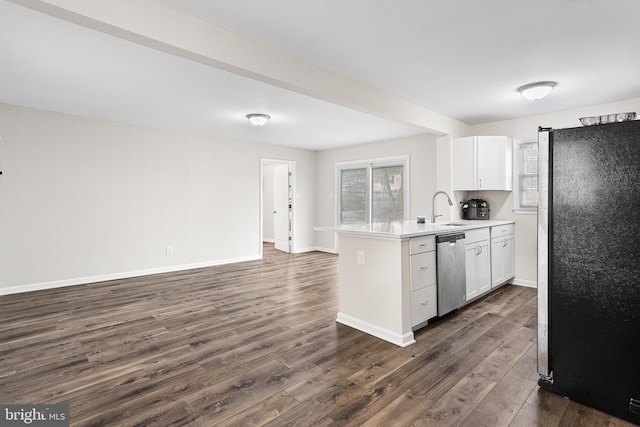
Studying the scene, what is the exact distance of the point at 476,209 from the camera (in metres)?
4.85

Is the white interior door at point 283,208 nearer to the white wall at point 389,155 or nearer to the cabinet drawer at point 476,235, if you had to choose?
the white wall at point 389,155

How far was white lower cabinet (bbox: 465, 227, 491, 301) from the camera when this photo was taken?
11.8 feet

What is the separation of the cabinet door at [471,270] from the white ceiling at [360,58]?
1706 mm

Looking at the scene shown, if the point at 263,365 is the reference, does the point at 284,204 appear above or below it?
above

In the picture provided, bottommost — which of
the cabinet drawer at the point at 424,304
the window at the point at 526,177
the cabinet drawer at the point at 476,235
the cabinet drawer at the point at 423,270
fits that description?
the cabinet drawer at the point at 424,304

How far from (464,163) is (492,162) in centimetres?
36

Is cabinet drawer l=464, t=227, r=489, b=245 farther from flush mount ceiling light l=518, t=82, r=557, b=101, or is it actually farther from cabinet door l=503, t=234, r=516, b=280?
flush mount ceiling light l=518, t=82, r=557, b=101

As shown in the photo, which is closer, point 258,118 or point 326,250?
point 258,118

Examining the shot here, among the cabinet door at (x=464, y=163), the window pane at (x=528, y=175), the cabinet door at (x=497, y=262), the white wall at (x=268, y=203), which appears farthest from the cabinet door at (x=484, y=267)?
the white wall at (x=268, y=203)

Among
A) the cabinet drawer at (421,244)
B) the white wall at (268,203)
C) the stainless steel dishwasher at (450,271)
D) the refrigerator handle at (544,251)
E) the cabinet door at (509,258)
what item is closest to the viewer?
the refrigerator handle at (544,251)

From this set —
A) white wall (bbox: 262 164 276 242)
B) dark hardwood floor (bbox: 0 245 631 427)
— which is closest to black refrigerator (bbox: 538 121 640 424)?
dark hardwood floor (bbox: 0 245 631 427)

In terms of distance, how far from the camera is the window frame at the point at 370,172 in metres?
6.17

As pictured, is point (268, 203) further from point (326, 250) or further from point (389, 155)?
point (389, 155)

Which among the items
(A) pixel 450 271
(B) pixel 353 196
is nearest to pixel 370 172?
(B) pixel 353 196
